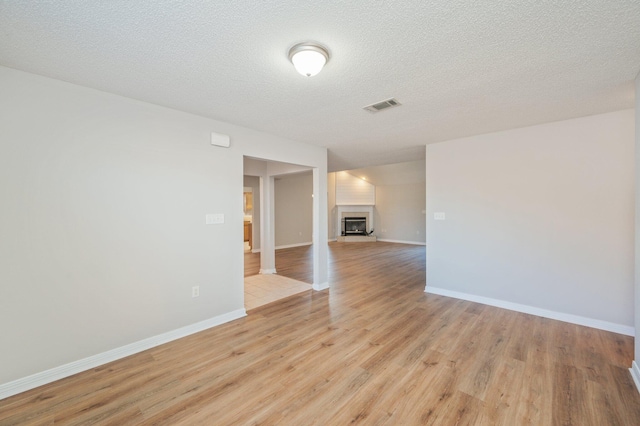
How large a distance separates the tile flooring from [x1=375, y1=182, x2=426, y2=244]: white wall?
625 cm

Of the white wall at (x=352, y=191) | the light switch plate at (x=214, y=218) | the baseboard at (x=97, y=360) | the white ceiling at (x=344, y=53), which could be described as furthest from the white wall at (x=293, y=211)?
the white ceiling at (x=344, y=53)

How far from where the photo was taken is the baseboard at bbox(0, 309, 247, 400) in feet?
6.02

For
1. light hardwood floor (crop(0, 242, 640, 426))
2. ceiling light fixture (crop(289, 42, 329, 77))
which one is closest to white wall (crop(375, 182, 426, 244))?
light hardwood floor (crop(0, 242, 640, 426))

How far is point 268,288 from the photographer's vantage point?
4281 mm

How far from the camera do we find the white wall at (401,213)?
936 centimetres

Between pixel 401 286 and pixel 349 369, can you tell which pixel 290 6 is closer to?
pixel 349 369

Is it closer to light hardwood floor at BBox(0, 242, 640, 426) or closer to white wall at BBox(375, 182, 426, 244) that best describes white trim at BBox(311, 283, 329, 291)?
light hardwood floor at BBox(0, 242, 640, 426)

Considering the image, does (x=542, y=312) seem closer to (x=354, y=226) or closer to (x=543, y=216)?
(x=543, y=216)

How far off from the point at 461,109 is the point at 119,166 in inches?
133

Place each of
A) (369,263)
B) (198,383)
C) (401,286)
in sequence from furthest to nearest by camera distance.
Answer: (369,263) → (401,286) → (198,383)

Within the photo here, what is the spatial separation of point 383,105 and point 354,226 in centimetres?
825

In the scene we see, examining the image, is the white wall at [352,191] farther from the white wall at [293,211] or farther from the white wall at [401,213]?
the white wall at [293,211]

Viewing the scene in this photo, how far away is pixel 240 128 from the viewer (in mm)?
3104

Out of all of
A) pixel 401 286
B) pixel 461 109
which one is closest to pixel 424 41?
pixel 461 109
